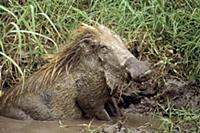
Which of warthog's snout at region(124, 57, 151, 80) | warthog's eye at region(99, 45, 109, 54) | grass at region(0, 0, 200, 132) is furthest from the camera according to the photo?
grass at region(0, 0, 200, 132)

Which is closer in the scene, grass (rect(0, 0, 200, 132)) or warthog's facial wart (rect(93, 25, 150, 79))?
warthog's facial wart (rect(93, 25, 150, 79))

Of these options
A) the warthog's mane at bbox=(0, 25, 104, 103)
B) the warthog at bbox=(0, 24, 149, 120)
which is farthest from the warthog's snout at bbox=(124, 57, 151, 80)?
the warthog's mane at bbox=(0, 25, 104, 103)

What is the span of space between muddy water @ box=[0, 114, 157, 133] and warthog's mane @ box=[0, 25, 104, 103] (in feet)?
0.78

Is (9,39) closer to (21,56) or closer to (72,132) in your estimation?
(21,56)

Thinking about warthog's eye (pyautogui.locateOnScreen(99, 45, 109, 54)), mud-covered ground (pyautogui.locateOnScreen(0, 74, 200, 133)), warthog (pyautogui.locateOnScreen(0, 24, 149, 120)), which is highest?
warthog's eye (pyautogui.locateOnScreen(99, 45, 109, 54))

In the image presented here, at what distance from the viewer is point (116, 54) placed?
4.39 meters

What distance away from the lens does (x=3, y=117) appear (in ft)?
14.7

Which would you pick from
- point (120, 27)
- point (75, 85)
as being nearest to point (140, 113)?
point (75, 85)

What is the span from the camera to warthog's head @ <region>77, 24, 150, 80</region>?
4.26 meters

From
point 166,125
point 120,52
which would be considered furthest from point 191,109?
point 120,52

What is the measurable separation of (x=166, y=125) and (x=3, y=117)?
114 centimetres

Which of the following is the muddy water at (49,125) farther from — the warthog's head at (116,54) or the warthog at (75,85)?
the warthog's head at (116,54)

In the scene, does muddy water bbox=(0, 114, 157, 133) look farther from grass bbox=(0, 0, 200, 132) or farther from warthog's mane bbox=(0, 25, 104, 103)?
grass bbox=(0, 0, 200, 132)

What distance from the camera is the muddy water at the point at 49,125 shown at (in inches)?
168
